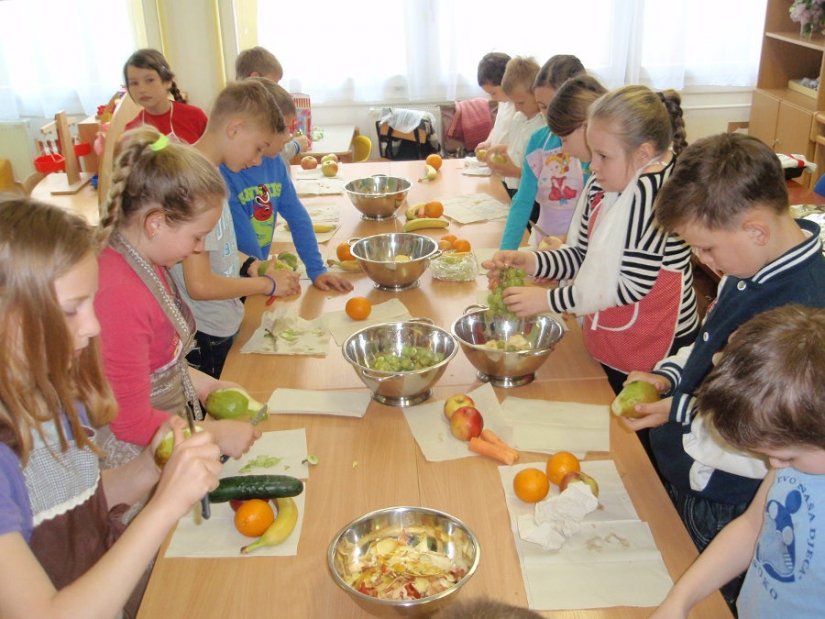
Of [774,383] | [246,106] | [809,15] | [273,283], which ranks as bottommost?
[273,283]

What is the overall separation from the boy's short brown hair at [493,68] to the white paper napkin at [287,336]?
283cm

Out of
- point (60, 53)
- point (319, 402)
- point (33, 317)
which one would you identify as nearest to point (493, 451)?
point (319, 402)

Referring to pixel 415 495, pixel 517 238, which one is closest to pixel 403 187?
pixel 517 238

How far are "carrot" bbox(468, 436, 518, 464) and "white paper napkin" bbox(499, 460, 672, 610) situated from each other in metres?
0.15

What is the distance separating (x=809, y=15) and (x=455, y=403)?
5145mm

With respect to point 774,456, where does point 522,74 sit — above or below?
above

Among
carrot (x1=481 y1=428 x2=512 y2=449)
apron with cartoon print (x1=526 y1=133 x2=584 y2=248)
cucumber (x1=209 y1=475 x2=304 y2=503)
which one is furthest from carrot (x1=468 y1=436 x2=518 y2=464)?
apron with cartoon print (x1=526 y1=133 x2=584 y2=248)

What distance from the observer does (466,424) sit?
2.05 meters

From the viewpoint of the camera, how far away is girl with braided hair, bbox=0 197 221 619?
1239 mm

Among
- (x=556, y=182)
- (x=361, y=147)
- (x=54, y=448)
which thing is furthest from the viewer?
(x=361, y=147)

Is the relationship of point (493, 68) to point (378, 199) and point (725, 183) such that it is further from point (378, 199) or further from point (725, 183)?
point (725, 183)

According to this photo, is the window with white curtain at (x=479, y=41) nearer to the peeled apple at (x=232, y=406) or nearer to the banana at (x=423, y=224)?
the banana at (x=423, y=224)

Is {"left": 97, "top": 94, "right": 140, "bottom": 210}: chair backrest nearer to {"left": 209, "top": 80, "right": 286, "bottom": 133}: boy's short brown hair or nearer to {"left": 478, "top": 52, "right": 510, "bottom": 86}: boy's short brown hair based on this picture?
{"left": 209, "top": 80, "right": 286, "bottom": 133}: boy's short brown hair

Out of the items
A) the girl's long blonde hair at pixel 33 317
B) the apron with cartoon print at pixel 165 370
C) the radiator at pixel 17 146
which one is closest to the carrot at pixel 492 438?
the apron with cartoon print at pixel 165 370
